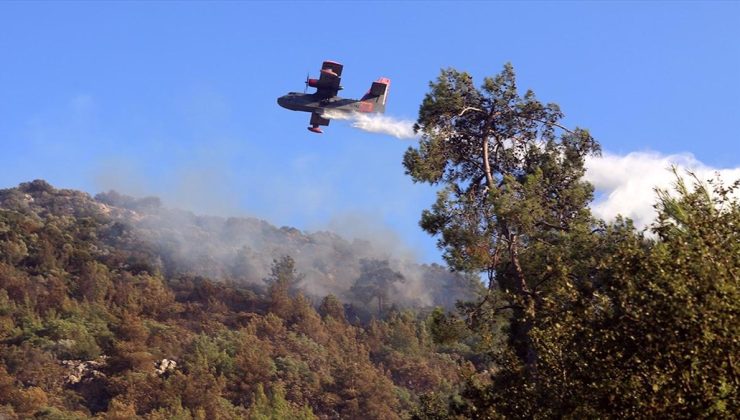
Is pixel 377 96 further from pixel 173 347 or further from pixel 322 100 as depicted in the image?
pixel 173 347

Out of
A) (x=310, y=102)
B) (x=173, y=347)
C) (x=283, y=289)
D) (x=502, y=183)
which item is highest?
(x=310, y=102)

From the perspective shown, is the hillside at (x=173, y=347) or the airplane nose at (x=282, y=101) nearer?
the airplane nose at (x=282, y=101)

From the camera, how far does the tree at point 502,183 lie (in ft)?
77.9

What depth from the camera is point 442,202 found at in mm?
25469

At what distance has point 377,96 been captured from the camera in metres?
60.5

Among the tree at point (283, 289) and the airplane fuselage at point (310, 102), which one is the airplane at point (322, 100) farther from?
the tree at point (283, 289)

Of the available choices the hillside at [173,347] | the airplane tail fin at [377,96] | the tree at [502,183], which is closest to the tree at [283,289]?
the hillside at [173,347]

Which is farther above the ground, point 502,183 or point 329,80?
point 329,80

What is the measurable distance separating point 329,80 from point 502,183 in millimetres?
29919

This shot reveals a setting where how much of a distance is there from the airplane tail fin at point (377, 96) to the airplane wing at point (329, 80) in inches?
170

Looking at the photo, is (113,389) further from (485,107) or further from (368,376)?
(485,107)

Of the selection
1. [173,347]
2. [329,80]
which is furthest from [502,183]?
[173,347]

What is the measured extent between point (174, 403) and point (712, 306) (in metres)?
72.7

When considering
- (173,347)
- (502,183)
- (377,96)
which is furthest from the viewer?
(173,347)
